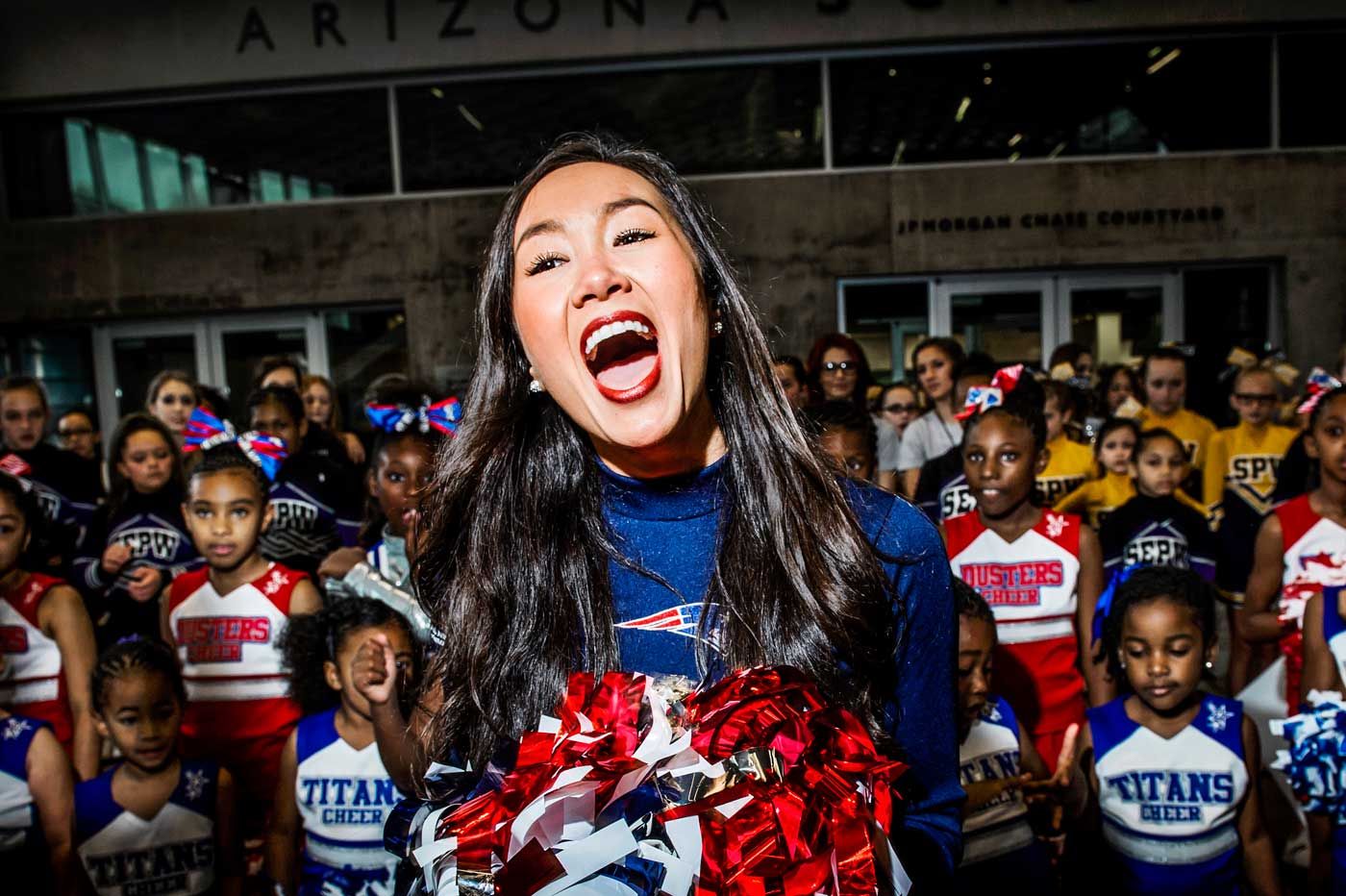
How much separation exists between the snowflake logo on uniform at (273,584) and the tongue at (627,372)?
2.45 m

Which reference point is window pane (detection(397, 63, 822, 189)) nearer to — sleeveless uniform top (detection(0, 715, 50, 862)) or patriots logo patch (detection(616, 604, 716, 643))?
sleeveless uniform top (detection(0, 715, 50, 862))

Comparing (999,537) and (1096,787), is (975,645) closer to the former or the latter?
(1096,787)

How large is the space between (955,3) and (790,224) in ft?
8.05

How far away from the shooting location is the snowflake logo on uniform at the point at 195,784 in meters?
2.56

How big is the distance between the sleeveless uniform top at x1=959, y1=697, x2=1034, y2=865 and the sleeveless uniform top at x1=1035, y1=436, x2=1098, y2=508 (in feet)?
5.99

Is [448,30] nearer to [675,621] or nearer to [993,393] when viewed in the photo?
[993,393]

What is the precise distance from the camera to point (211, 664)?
3.10m

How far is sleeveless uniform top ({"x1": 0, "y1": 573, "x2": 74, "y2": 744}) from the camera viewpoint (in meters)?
3.00

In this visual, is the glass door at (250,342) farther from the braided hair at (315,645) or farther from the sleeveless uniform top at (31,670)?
the braided hair at (315,645)

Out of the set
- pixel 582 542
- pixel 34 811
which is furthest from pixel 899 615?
pixel 34 811

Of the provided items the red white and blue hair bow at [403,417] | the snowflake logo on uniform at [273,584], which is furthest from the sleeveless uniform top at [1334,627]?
the snowflake logo on uniform at [273,584]

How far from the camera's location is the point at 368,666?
2.25 m

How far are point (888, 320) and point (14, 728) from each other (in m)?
7.53

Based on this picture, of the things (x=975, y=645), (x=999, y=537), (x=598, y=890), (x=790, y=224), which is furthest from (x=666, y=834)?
(x=790, y=224)
